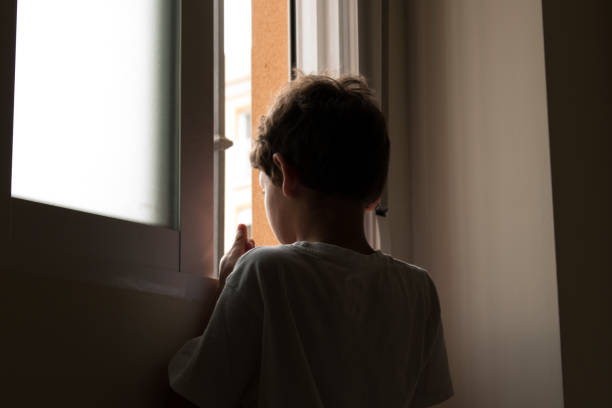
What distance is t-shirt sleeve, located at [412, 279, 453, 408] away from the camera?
3.71 feet

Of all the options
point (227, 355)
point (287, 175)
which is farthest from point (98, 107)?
point (227, 355)

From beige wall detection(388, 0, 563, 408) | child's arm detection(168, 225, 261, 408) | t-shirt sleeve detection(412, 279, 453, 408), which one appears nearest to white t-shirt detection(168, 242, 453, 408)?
child's arm detection(168, 225, 261, 408)

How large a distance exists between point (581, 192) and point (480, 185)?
268 millimetres

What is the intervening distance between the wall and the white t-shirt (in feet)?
2.79

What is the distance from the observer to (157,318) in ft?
3.38

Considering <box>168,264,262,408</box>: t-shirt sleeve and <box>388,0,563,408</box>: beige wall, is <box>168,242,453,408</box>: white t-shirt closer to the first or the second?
<box>168,264,262,408</box>: t-shirt sleeve

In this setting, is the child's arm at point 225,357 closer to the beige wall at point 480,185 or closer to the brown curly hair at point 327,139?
the brown curly hair at point 327,139

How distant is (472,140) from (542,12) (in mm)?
364

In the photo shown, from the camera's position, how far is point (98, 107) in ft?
3.48

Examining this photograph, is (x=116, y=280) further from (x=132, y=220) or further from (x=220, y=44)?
(x=220, y=44)

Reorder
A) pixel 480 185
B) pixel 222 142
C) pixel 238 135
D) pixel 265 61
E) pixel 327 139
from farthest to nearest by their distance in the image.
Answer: pixel 238 135 < pixel 265 61 < pixel 480 185 < pixel 222 142 < pixel 327 139

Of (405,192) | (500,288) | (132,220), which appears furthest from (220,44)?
(500,288)

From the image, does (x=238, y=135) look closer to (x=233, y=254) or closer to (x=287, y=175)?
(x=233, y=254)

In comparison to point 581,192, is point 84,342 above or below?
below
